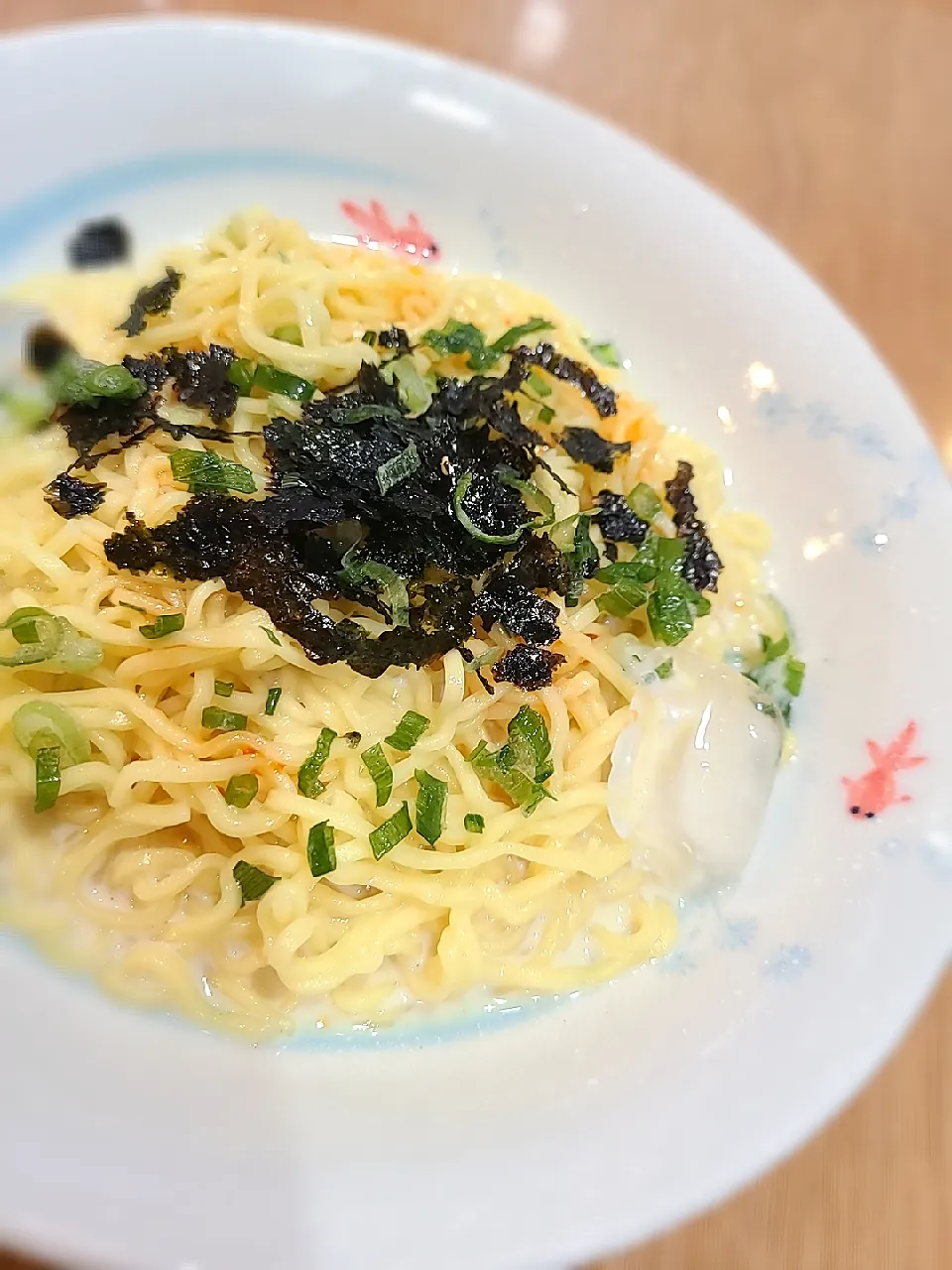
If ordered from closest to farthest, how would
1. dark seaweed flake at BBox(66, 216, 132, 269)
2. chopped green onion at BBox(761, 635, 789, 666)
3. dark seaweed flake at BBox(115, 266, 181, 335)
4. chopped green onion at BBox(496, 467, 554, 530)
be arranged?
1. chopped green onion at BBox(496, 467, 554, 530)
2. dark seaweed flake at BBox(115, 266, 181, 335)
3. chopped green onion at BBox(761, 635, 789, 666)
4. dark seaweed flake at BBox(66, 216, 132, 269)

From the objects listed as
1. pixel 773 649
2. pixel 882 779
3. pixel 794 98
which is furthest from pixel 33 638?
pixel 794 98

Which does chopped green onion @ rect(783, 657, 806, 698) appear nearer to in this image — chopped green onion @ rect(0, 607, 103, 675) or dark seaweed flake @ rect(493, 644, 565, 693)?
dark seaweed flake @ rect(493, 644, 565, 693)

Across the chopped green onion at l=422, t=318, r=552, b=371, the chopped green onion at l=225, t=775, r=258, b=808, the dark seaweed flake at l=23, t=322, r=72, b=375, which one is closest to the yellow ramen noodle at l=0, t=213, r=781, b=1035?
the chopped green onion at l=225, t=775, r=258, b=808

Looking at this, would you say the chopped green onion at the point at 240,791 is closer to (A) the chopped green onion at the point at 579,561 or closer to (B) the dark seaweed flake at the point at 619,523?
(A) the chopped green onion at the point at 579,561

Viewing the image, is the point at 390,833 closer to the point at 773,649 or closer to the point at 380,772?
the point at 380,772

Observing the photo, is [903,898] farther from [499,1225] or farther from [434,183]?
[434,183]
